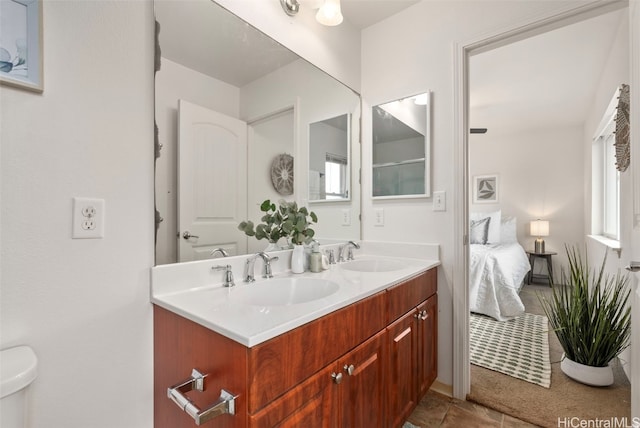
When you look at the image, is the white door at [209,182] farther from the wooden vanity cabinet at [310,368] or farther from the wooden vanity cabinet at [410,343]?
the wooden vanity cabinet at [410,343]

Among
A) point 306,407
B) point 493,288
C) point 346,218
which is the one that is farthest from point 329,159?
point 493,288

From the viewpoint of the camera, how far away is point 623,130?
1888 mm

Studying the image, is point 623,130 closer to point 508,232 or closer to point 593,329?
point 593,329

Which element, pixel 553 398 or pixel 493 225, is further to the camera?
pixel 493 225

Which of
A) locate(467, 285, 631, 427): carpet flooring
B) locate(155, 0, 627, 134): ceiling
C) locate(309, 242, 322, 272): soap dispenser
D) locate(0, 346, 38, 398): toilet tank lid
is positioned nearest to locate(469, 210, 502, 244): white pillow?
locate(155, 0, 627, 134): ceiling

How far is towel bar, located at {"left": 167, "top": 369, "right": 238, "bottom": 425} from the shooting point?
65cm

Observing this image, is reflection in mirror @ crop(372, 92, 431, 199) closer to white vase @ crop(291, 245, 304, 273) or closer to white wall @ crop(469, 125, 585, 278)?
white vase @ crop(291, 245, 304, 273)

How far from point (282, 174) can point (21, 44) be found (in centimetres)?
102

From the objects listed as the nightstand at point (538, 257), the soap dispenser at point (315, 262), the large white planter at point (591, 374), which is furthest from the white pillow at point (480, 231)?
the soap dispenser at point (315, 262)

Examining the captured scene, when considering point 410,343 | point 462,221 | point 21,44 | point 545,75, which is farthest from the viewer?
point 545,75

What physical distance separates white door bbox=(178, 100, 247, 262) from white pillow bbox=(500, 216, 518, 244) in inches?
170

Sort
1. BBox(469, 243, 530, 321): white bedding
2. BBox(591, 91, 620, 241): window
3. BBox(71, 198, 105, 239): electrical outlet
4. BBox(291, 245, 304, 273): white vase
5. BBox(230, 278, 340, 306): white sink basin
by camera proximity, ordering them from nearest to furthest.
→ BBox(71, 198, 105, 239): electrical outlet → BBox(230, 278, 340, 306): white sink basin → BBox(291, 245, 304, 273): white vase → BBox(469, 243, 530, 321): white bedding → BBox(591, 91, 620, 241): window

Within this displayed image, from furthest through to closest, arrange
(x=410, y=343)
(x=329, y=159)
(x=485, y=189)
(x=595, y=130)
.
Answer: (x=485, y=189) → (x=595, y=130) → (x=329, y=159) → (x=410, y=343)

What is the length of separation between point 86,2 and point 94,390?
117cm
